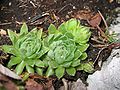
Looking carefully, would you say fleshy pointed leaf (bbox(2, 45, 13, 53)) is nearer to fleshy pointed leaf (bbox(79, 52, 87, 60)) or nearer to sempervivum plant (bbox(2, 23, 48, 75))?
sempervivum plant (bbox(2, 23, 48, 75))

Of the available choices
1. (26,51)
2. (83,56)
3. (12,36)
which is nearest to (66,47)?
(83,56)

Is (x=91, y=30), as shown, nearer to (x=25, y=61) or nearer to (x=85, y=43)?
(x=85, y=43)

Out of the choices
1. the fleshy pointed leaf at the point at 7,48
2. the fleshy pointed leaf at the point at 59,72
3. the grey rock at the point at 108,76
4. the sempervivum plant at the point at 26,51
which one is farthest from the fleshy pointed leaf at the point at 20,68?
the grey rock at the point at 108,76

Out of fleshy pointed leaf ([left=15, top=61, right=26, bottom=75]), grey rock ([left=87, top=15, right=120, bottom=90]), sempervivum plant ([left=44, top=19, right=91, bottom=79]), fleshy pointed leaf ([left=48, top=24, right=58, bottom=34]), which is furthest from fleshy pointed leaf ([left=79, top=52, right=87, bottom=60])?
fleshy pointed leaf ([left=15, top=61, right=26, bottom=75])

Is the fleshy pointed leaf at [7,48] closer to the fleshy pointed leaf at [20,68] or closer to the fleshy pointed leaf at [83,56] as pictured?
the fleshy pointed leaf at [20,68]

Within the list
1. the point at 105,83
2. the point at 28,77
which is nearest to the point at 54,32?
the point at 28,77
